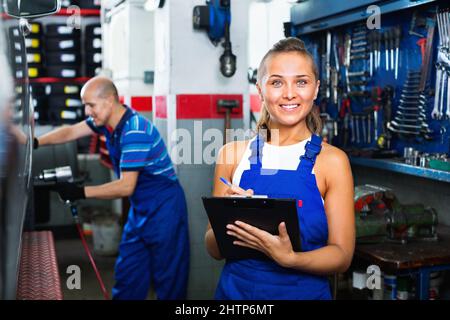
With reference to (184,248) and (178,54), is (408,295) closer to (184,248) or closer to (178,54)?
(184,248)

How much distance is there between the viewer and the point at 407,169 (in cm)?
291

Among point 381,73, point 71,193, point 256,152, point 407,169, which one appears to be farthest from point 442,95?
point 71,193

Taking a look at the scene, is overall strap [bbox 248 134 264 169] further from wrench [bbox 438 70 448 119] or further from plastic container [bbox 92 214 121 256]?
plastic container [bbox 92 214 121 256]

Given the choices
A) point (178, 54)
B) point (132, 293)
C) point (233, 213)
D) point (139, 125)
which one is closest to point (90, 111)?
point (139, 125)

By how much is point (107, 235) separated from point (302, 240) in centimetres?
384

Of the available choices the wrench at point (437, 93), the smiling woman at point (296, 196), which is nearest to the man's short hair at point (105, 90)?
the wrench at point (437, 93)

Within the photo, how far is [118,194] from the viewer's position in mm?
3268

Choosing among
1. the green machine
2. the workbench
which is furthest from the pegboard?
the workbench

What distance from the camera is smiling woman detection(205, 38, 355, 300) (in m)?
1.58

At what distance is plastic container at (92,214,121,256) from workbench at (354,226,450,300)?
2.99 metres

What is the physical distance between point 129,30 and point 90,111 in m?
1.98

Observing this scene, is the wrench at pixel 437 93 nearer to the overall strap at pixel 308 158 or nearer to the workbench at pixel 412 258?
the workbench at pixel 412 258

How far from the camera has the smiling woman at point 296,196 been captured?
1576 mm

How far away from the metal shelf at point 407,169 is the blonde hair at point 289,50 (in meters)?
1.10
